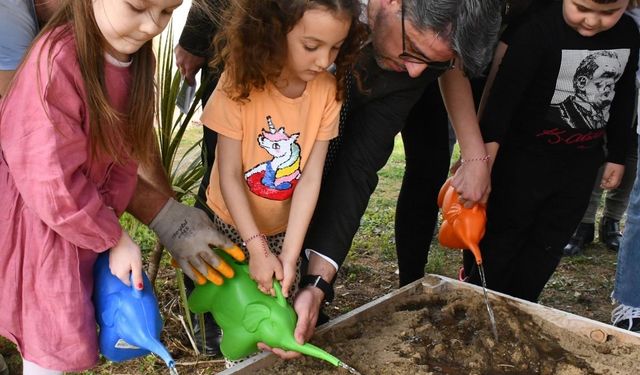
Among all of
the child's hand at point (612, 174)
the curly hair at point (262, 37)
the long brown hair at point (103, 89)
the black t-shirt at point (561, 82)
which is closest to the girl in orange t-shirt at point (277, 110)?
the curly hair at point (262, 37)

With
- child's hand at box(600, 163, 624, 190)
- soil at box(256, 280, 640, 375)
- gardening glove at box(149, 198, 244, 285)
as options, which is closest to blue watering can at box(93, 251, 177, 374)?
gardening glove at box(149, 198, 244, 285)

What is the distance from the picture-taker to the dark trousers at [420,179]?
241cm

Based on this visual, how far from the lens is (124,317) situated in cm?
135

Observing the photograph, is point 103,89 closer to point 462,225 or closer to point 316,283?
point 316,283

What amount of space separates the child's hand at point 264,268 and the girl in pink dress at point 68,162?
309 millimetres

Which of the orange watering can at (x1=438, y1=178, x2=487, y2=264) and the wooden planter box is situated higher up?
the orange watering can at (x1=438, y1=178, x2=487, y2=264)

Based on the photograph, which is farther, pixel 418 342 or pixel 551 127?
pixel 551 127

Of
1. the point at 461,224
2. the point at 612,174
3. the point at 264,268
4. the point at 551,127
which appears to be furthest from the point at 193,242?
the point at 612,174

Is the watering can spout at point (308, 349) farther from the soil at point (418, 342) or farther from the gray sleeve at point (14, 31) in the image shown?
the gray sleeve at point (14, 31)

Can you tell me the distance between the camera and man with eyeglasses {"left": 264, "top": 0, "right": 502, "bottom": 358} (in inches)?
62.5

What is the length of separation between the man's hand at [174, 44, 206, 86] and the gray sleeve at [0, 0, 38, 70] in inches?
28.4

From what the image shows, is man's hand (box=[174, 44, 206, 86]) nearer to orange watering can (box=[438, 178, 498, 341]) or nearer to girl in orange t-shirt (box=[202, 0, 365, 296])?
girl in orange t-shirt (box=[202, 0, 365, 296])

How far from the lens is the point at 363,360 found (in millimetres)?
1721

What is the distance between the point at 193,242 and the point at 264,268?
0.17 metres
